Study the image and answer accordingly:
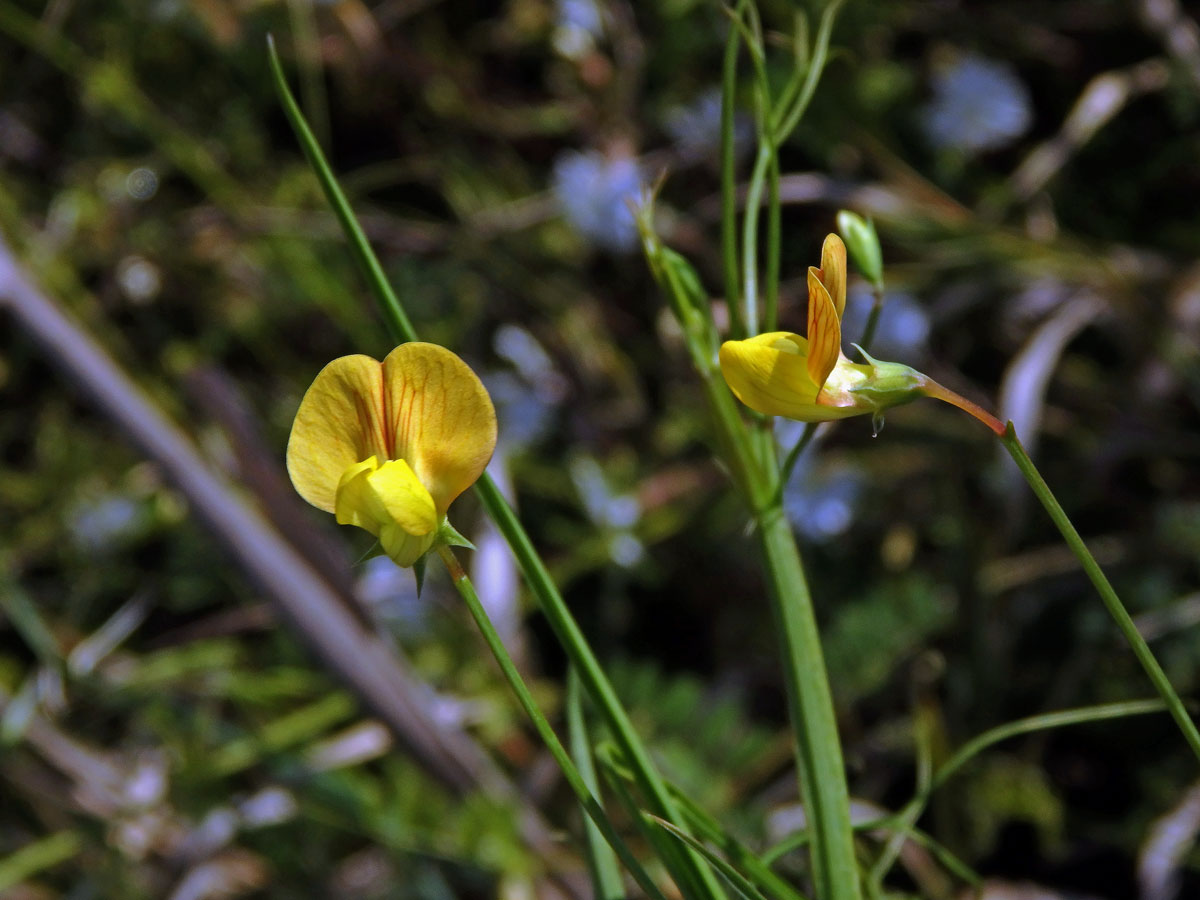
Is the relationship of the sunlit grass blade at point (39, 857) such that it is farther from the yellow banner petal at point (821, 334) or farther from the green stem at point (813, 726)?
the yellow banner petal at point (821, 334)

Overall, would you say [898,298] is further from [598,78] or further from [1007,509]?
[598,78]

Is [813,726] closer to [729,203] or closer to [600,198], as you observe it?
[729,203]

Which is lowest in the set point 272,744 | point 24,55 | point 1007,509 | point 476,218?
point 272,744

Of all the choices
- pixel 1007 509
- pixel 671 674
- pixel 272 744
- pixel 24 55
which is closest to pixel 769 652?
pixel 671 674

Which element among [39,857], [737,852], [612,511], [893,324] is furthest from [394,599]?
[737,852]

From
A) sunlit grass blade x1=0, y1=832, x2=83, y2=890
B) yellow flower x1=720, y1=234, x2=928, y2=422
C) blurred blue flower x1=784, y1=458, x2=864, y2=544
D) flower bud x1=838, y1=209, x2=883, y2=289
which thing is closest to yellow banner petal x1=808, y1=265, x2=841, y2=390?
yellow flower x1=720, y1=234, x2=928, y2=422

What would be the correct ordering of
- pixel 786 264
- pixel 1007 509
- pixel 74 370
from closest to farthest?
pixel 1007 509 → pixel 74 370 → pixel 786 264
